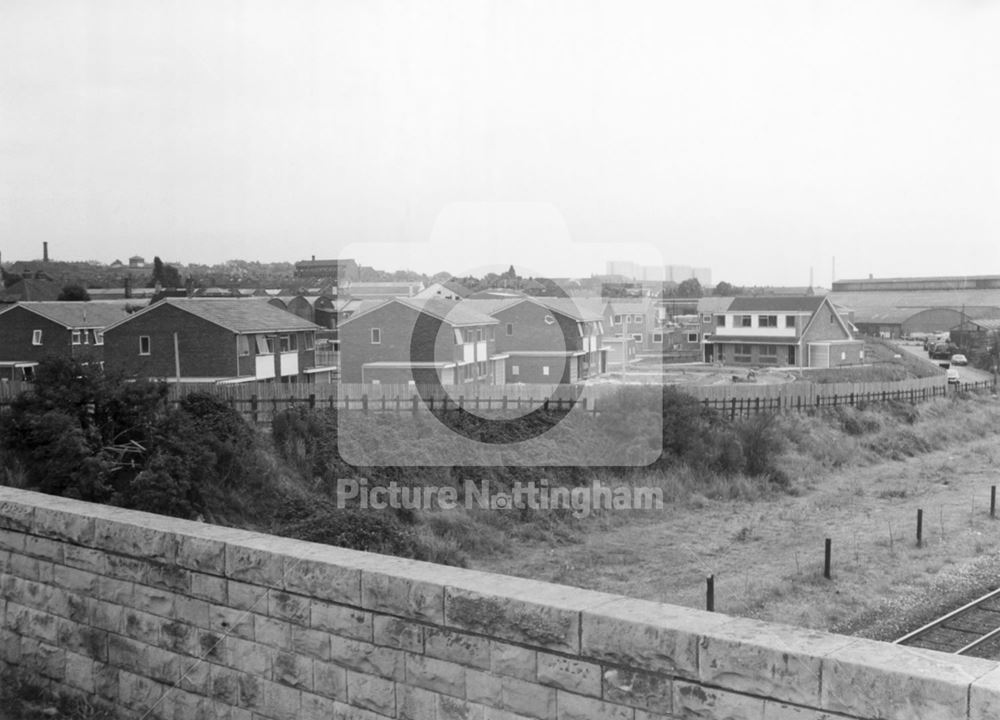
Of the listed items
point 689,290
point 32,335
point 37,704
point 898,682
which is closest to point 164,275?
point 32,335

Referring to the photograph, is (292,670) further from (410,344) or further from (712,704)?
(410,344)

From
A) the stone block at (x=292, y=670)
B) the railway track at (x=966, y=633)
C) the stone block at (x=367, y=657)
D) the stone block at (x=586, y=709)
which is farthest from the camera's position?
the railway track at (x=966, y=633)

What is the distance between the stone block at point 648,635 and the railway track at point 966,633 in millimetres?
7546

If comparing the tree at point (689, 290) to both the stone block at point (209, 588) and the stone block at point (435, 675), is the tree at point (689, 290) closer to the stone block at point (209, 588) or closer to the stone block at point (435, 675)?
the stone block at point (209, 588)

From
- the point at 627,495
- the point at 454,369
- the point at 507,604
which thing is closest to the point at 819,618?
the point at 627,495

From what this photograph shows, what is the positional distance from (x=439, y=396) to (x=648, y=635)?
18.3 meters

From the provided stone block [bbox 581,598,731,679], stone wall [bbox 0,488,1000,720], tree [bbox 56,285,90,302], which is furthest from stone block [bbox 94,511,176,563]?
tree [bbox 56,285,90,302]

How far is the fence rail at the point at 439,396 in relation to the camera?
65.6 ft

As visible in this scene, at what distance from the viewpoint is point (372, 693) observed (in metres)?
4.11

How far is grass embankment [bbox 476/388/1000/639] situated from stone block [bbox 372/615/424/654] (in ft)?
27.9

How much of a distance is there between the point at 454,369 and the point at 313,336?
615cm

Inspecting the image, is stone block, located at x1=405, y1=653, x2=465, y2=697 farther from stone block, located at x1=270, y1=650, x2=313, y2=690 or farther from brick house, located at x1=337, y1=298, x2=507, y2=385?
brick house, located at x1=337, y1=298, x2=507, y2=385

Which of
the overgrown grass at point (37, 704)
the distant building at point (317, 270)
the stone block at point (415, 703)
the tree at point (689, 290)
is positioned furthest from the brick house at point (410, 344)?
the tree at point (689, 290)

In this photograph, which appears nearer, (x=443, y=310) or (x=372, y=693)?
(x=372, y=693)
